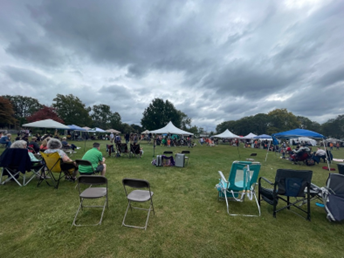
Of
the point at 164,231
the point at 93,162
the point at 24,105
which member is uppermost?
the point at 24,105

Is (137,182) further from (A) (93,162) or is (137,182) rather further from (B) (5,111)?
(B) (5,111)

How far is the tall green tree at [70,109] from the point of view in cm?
3632

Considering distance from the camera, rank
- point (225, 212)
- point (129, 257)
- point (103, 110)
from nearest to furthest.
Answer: point (129, 257) → point (225, 212) → point (103, 110)

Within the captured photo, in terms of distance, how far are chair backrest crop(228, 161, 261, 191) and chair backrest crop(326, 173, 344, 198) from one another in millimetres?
1374

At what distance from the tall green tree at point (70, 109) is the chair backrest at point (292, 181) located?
4495 cm

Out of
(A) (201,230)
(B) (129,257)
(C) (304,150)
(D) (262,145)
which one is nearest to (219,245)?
(A) (201,230)

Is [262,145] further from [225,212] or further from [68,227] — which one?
[68,227]

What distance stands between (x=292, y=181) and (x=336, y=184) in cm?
85

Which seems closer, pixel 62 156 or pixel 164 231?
pixel 164 231

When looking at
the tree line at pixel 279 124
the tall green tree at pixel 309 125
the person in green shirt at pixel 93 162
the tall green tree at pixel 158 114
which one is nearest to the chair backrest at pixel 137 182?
the person in green shirt at pixel 93 162

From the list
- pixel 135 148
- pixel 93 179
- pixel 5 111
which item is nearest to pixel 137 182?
pixel 93 179

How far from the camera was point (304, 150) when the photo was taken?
900 centimetres

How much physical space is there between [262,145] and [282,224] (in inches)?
1003

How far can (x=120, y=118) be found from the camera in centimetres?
6669
